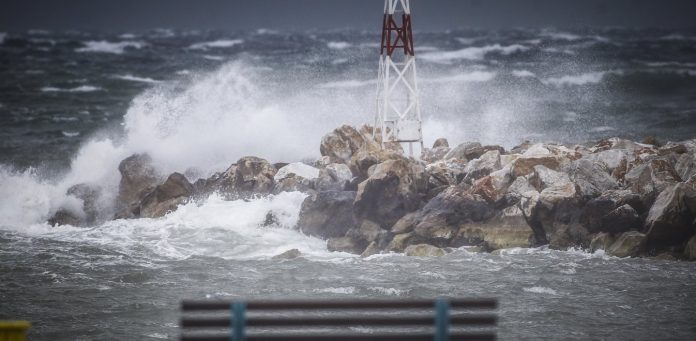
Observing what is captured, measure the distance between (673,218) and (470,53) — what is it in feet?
210

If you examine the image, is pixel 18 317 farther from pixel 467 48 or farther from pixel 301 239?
pixel 467 48

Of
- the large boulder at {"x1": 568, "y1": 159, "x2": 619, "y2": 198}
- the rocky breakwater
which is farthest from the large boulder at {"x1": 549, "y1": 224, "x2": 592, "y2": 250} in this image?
the large boulder at {"x1": 568, "y1": 159, "x2": 619, "y2": 198}

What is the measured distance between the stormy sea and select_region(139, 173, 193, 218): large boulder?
1.04 feet

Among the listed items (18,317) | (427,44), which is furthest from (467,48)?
(18,317)

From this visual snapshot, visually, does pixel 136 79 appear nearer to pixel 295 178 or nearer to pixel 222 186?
pixel 222 186

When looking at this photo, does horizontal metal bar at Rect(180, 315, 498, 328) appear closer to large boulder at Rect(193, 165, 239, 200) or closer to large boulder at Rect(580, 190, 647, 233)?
large boulder at Rect(580, 190, 647, 233)

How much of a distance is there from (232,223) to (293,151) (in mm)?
6899

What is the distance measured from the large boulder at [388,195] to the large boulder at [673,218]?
16.1 ft

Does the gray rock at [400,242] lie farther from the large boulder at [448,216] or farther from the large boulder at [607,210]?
the large boulder at [607,210]

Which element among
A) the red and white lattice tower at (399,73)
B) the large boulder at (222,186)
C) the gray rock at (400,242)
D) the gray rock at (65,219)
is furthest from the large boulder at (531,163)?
the gray rock at (65,219)

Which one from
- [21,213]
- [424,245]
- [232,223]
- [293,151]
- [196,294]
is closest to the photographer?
[196,294]

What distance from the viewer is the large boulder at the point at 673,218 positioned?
51.4ft

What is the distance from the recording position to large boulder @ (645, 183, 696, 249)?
51.4ft

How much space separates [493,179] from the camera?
18.0 m
